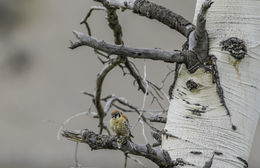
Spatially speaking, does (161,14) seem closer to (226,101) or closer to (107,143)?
(226,101)

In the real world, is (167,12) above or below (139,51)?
above

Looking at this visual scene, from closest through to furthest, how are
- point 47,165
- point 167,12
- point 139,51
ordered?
point 139,51 → point 167,12 → point 47,165

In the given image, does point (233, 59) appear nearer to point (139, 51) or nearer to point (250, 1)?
point (250, 1)

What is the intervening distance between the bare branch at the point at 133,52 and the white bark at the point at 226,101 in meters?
0.08

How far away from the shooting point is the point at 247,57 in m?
1.58

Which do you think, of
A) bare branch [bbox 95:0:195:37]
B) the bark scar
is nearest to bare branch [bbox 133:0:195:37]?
bare branch [bbox 95:0:195:37]

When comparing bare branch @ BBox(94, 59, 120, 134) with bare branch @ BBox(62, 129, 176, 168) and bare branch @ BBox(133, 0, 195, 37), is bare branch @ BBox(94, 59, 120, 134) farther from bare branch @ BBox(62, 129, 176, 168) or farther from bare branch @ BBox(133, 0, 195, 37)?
bare branch @ BBox(62, 129, 176, 168)

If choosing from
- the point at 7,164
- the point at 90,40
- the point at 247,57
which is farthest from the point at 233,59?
the point at 7,164

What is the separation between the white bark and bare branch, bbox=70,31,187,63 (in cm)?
8

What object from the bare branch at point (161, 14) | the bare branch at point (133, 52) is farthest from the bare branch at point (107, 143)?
the bare branch at point (161, 14)

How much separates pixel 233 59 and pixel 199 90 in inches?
5.9

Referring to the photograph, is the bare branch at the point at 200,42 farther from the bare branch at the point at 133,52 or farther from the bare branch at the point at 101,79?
the bare branch at the point at 101,79

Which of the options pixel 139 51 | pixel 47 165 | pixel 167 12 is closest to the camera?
pixel 139 51

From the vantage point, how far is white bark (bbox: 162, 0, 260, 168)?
1537mm
